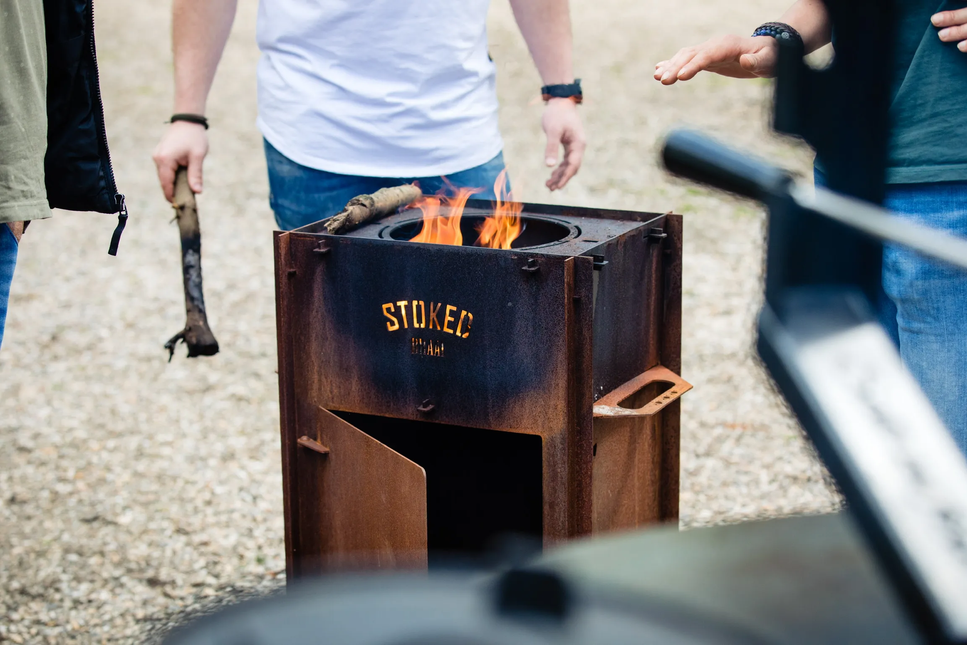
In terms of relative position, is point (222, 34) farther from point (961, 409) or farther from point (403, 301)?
point (961, 409)

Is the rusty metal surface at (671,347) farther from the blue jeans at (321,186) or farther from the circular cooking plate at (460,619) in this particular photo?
the circular cooking plate at (460,619)

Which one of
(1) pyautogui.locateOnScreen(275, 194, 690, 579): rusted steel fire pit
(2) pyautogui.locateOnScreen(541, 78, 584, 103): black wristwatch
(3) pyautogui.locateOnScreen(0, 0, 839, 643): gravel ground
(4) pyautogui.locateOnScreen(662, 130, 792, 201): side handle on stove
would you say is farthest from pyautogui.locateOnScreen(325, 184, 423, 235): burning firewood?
(4) pyautogui.locateOnScreen(662, 130, 792, 201): side handle on stove

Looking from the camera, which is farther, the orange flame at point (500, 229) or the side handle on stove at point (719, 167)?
the orange flame at point (500, 229)

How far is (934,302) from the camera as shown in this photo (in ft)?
6.38

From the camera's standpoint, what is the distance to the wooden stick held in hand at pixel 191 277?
242cm

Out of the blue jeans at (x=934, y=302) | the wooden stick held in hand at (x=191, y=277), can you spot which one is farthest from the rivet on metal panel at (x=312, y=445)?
the blue jeans at (x=934, y=302)

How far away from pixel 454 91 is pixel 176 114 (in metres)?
0.68

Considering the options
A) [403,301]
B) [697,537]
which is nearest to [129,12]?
[403,301]

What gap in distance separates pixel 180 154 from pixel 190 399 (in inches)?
73.4

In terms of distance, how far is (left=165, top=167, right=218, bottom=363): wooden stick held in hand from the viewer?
242 cm

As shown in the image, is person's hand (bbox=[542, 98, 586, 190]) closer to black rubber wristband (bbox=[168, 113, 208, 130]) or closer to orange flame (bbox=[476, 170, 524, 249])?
orange flame (bbox=[476, 170, 524, 249])

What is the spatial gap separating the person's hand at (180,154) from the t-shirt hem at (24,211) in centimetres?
46

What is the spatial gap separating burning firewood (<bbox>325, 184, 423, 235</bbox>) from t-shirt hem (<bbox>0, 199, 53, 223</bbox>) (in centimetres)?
55

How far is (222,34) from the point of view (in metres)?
2.59
